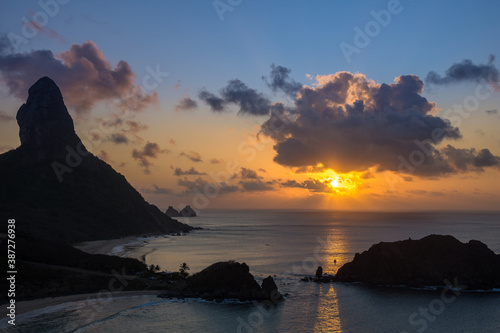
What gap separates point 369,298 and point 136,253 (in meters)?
94.9

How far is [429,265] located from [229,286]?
51.5 m

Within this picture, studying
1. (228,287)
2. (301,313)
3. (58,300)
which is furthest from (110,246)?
(301,313)

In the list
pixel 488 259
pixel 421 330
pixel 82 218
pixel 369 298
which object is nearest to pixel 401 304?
pixel 369 298

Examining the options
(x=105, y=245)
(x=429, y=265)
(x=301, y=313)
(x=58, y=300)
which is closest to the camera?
(x=301, y=313)

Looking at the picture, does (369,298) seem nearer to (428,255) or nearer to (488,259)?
(428,255)

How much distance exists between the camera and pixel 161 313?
6600 centimetres

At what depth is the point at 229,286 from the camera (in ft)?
252

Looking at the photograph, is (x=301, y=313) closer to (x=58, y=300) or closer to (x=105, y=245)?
(x=58, y=300)

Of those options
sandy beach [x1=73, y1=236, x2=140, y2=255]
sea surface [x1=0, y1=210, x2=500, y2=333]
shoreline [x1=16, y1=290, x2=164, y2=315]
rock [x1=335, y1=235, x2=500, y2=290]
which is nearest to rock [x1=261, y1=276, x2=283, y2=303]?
sea surface [x1=0, y1=210, x2=500, y2=333]

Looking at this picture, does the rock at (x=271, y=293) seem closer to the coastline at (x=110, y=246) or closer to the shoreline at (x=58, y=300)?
the shoreline at (x=58, y=300)

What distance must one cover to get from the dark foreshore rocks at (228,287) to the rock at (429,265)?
2813 centimetres

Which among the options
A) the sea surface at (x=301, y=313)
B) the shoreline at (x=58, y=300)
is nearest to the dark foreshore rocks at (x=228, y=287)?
the sea surface at (x=301, y=313)

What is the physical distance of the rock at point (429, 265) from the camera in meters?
87.9

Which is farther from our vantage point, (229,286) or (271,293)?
(229,286)
